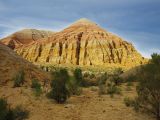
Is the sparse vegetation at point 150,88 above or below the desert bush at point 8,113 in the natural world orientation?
above

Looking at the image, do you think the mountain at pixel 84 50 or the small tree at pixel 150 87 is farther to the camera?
the mountain at pixel 84 50

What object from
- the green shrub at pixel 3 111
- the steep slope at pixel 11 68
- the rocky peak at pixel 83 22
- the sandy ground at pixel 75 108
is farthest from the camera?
the rocky peak at pixel 83 22

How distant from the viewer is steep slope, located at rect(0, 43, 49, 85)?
91.4ft

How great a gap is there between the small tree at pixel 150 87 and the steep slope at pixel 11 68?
13924 millimetres

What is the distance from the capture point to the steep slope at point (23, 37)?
162000 millimetres

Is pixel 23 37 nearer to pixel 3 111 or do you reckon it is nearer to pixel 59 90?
pixel 59 90

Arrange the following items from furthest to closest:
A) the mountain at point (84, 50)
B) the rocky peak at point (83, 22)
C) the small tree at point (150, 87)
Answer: the rocky peak at point (83, 22) < the mountain at point (84, 50) < the small tree at point (150, 87)

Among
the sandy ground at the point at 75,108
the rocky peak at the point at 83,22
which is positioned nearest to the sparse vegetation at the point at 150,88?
the sandy ground at the point at 75,108

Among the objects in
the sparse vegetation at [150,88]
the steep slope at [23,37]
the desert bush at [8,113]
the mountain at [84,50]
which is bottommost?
the desert bush at [8,113]

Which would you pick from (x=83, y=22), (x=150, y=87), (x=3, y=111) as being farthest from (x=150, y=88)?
(x=83, y=22)

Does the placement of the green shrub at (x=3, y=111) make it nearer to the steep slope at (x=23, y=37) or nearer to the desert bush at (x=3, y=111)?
the desert bush at (x=3, y=111)

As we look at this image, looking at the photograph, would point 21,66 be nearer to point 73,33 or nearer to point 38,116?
point 38,116

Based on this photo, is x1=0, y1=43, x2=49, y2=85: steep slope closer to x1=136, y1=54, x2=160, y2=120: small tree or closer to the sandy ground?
the sandy ground

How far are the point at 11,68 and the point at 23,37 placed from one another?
15303cm
